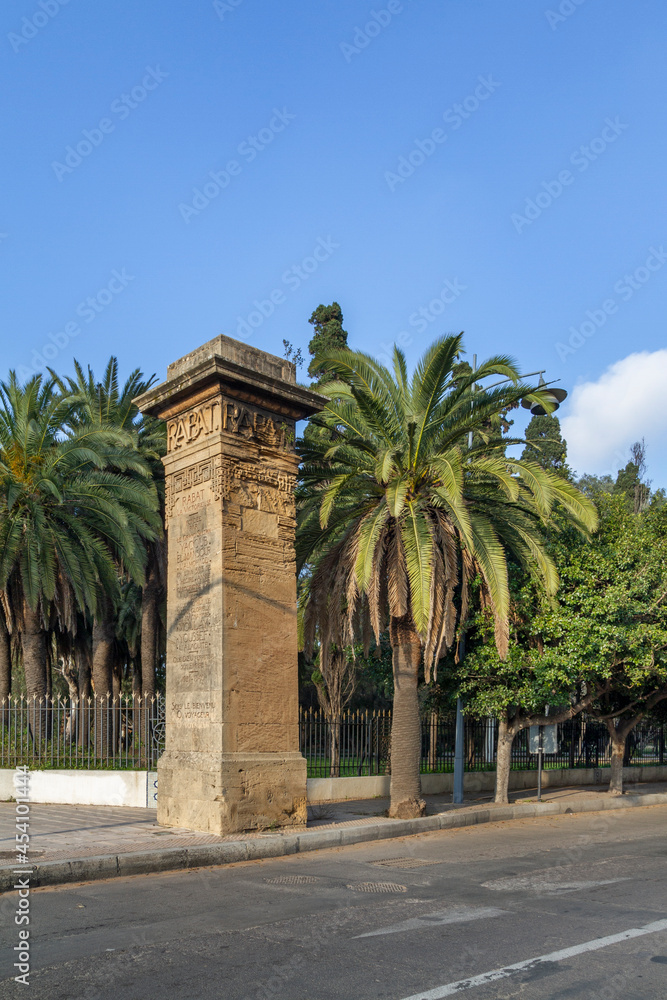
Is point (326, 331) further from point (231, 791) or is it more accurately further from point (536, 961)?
point (536, 961)

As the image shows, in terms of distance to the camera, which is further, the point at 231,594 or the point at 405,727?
the point at 405,727

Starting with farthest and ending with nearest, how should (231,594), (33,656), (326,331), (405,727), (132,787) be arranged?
1. (326,331)
2. (33,656)
3. (132,787)
4. (405,727)
5. (231,594)

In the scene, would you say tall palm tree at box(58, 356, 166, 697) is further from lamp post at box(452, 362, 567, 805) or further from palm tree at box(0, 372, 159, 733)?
lamp post at box(452, 362, 567, 805)

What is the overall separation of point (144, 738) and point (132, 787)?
0.86 m

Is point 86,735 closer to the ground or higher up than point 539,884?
closer to the ground

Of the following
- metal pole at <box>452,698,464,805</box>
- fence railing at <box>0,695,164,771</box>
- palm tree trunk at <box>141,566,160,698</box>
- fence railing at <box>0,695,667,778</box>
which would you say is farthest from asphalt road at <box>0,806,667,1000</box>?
palm tree trunk at <box>141,566,160,698</box>

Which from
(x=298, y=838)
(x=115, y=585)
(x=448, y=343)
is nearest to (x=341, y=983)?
(x=298, y=838)

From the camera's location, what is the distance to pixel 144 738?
15414 mm

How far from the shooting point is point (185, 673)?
42.2 feet

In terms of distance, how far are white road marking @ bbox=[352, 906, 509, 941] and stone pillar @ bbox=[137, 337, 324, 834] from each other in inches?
193

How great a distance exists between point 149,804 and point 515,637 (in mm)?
7299

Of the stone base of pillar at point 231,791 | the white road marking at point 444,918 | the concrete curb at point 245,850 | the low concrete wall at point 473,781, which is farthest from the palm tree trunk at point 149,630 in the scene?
the white road marking at point 444,918

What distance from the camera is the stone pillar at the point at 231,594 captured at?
478 inches

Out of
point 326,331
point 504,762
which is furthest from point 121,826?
point 326,331
